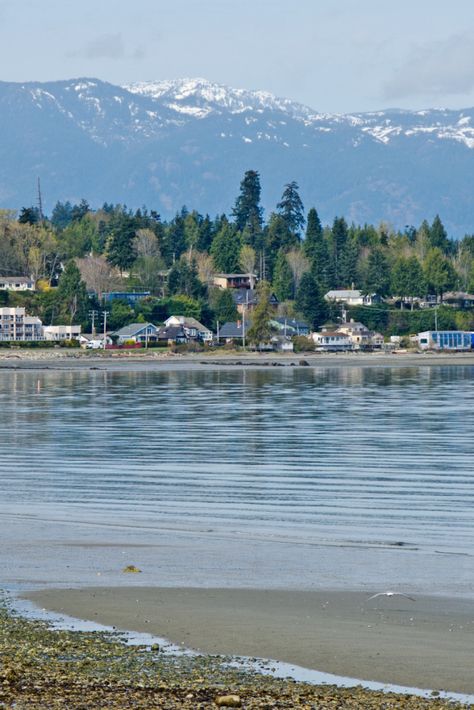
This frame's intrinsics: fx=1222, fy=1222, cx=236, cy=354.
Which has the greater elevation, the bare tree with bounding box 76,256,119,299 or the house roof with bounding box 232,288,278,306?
the bare tree with bounding box 76,256,119,299

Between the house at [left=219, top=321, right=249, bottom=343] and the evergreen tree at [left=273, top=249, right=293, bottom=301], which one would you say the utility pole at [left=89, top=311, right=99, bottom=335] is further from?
the evergreen tree at [left=273, top=249, right=293, bottom=301]

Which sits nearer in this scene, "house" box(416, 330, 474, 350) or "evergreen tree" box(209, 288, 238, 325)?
"house" box(416, 330, 474, 350)

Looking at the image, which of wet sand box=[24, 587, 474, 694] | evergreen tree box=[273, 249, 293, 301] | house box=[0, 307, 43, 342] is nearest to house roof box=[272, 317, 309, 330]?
evergreen tree box=[273, 249, 293, 301]

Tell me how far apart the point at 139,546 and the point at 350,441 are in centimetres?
2110

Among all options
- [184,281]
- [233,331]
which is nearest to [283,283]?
[184,281]

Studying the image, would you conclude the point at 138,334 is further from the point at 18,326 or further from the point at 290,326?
the point at 290,326

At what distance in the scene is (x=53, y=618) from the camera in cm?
1456

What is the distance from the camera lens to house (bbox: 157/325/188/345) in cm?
16675

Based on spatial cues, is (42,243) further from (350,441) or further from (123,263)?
(350,441)

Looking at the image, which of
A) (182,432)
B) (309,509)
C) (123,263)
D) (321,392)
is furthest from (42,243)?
(309,509)

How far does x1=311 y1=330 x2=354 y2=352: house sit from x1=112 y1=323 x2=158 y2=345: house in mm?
24807

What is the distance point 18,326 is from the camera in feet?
540

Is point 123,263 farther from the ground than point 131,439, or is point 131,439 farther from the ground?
point 123,263

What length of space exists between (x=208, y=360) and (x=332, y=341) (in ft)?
125
